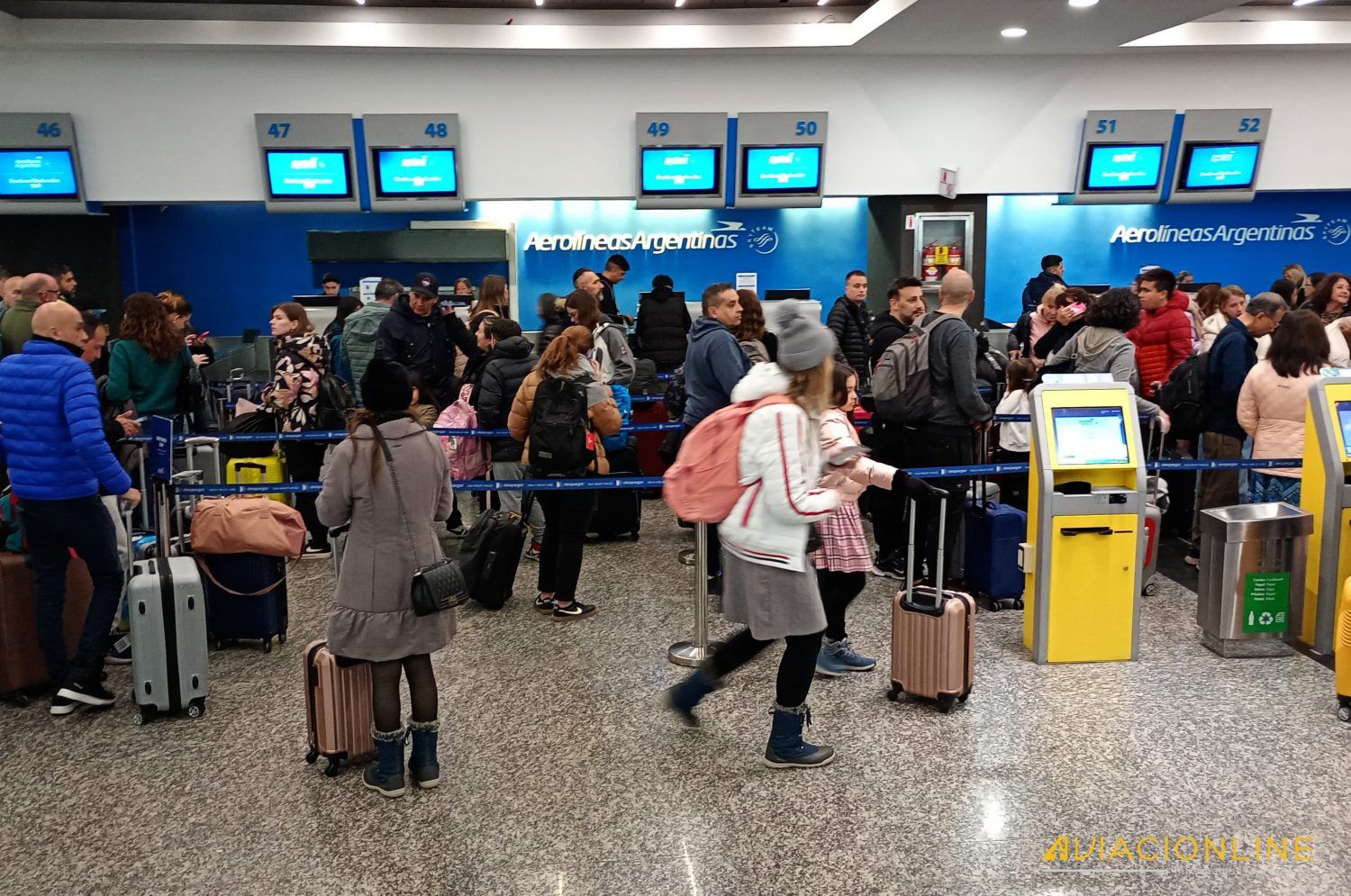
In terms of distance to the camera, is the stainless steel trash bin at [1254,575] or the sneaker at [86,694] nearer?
the sneaker at [86,694]

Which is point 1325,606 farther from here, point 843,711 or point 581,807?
point 581,807

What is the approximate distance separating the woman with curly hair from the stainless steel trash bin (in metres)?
5.56

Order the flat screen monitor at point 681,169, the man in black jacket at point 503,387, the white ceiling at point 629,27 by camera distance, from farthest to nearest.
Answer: the flat screen monitor at point 681,169, the white ceiling at point 629,27, the man in black jacket at point 503,387

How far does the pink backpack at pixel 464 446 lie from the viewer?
24.2 feet

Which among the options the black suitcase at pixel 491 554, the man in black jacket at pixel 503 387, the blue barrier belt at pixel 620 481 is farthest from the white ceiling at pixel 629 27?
the black suitcase at pixel 491 554

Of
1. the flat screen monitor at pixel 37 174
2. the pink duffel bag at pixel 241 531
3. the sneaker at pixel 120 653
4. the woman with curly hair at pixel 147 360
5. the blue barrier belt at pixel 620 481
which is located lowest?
the sneaker at pixel 120 653

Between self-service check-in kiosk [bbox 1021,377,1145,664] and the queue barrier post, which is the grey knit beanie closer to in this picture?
the queue barrier post

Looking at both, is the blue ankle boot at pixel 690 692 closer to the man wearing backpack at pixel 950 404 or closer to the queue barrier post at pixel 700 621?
the queue barrier post at pixel 700 621

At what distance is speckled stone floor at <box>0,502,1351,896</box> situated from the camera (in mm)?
3543

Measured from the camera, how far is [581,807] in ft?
13.0

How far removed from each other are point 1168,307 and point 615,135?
504 centimetres

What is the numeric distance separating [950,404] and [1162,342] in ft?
8.40

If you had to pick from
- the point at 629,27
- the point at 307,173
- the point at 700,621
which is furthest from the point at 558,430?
the point at 307,173

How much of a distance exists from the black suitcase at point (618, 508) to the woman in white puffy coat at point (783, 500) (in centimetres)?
363
